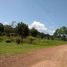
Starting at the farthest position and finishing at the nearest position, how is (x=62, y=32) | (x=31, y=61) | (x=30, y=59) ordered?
(x=62, y=32), (x=30, y=59), (x=31, y=61)

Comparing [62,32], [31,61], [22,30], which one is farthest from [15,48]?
[62,32]

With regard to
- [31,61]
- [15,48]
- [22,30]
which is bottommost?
[31,61]

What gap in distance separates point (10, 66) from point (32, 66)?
1302 mm

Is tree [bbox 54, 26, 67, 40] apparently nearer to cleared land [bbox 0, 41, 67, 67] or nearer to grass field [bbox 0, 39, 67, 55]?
grass field [bbox 0, 39, 67, 55]

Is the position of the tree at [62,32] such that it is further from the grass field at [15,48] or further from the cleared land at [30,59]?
the cleared land at [30,59]

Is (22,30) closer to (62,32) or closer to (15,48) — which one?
(62,32)

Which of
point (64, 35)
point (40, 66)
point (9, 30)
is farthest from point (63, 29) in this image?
point (40, 66)

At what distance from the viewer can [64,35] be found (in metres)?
100

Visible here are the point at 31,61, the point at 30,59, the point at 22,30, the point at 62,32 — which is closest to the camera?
the point at 31,61

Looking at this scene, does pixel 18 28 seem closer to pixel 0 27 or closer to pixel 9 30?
pixel 9 30

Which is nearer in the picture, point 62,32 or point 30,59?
point 30,59

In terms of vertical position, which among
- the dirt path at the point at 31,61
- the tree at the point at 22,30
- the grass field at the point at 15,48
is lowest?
the dirt path at the point at 31,61

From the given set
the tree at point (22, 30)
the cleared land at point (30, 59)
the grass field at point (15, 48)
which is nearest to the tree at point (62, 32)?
the tree at point (22, 30)

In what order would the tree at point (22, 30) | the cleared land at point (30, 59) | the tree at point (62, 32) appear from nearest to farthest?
the cleared land at point (30, 59) → the tree at point (22, 30) → the tree at point (62, 32)
